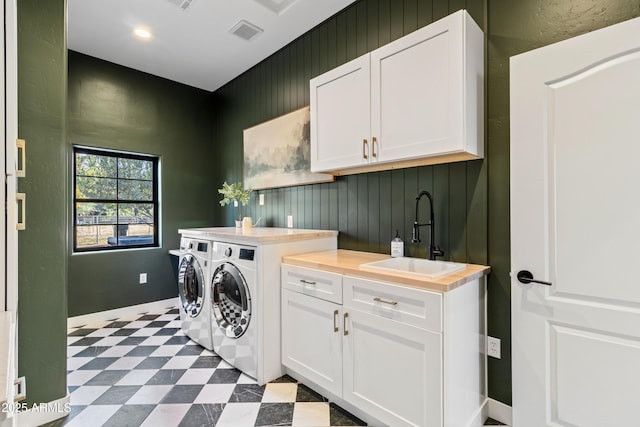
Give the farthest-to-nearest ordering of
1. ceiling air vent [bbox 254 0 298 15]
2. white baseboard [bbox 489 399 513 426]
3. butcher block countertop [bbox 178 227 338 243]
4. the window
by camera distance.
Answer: the window → ceiling air vent [bbox 254 0 298 15] → butcher block countertop [bbox 178 227 338 243] → white baseboard [bbox 489 399 513 426]

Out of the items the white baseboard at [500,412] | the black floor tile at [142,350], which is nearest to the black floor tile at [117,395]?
the black floor tile at [142,350]

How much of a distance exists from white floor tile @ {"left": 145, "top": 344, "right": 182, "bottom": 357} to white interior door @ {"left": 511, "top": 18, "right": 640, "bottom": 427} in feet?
8.33

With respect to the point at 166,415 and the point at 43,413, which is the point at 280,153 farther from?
the point at 43,413

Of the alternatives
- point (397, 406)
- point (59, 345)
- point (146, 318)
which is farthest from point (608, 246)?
point (146, 318)

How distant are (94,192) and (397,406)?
146 inches

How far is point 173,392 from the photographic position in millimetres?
2123

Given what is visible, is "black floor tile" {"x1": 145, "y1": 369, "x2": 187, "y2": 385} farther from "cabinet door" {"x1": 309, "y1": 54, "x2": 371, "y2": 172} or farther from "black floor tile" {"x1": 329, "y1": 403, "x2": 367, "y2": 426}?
"cabinet door" {"x1": 309, "y1": 54, "x2": 371, "y2": 172}

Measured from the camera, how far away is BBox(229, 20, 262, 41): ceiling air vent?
282 centimetres

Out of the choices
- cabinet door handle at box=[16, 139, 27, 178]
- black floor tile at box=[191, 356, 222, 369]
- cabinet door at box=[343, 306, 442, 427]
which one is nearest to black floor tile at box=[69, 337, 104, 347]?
black floor tile at box=[191, 356, 222, 369]

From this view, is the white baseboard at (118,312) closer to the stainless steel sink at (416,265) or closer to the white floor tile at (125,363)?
the white floor tile at (125,363)

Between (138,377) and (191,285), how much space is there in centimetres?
82

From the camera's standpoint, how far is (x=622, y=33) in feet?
4.42

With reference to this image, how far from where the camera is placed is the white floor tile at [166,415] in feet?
5.91

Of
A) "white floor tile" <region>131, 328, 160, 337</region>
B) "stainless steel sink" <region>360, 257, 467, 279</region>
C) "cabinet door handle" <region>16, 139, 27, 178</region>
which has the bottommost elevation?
"white floor tile" <region>131, 328, 160, 337</region>
